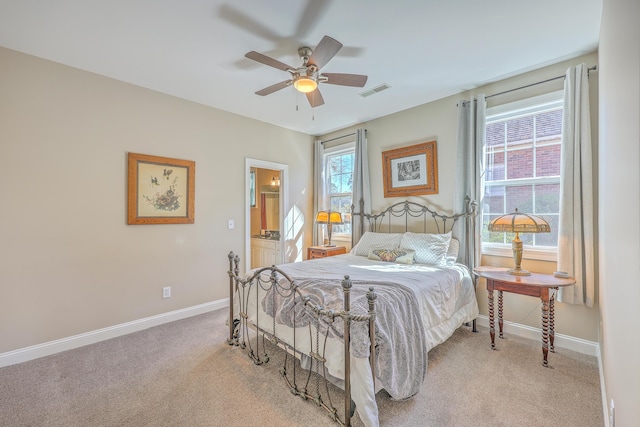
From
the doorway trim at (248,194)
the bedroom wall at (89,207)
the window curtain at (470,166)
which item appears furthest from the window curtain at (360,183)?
the bedroom wall at (89,207)

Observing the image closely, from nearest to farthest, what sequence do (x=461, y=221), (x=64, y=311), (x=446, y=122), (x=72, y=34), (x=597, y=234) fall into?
(x=72, y=34)
(x=597, y=234)
(x=64, y=311)
(x=461, y=221)
(x=446, y=122)

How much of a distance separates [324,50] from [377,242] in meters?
2.48

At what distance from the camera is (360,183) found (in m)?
4.46

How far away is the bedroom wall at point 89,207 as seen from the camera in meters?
2.48

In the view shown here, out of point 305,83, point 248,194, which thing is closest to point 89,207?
point 248,194

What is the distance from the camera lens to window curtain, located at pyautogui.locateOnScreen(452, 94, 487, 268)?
10.3ft

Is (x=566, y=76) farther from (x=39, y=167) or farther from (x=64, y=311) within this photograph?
(x=64, y=311)

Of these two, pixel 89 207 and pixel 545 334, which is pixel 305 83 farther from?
pixel 545 334

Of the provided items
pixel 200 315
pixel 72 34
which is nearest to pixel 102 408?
pixel 200 315

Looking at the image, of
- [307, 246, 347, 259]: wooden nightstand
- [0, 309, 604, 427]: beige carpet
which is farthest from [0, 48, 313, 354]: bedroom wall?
[307, 246, 347, 259]: wooden nightstand

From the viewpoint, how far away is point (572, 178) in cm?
253

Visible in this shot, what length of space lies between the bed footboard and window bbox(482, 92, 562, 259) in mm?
2353

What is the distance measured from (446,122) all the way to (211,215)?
11.1ft

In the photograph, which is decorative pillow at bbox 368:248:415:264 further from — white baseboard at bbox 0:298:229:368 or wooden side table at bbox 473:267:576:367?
white baseboard at bbox 0:298:229:368
